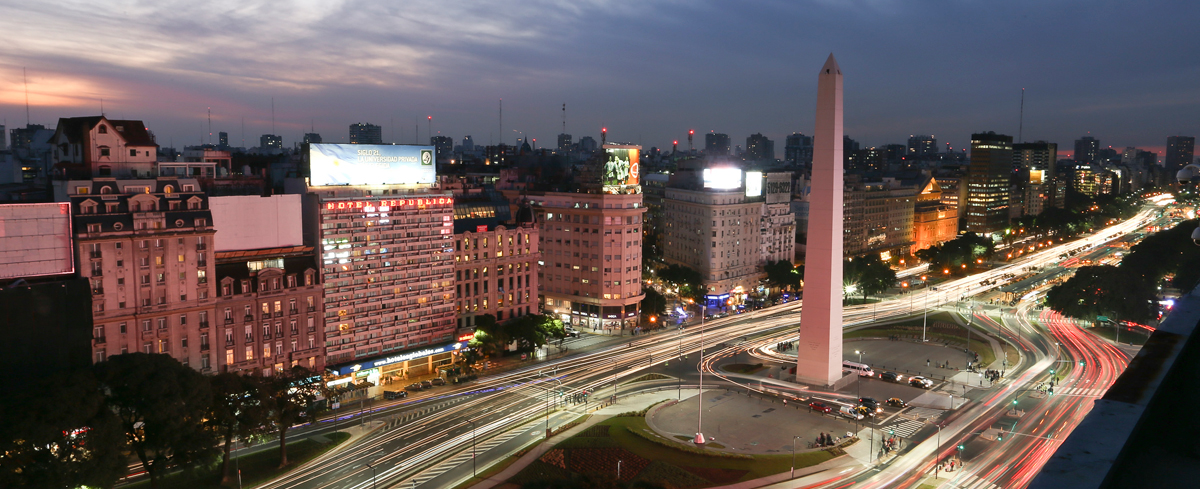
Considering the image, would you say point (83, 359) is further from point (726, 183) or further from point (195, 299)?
point (726, 183)

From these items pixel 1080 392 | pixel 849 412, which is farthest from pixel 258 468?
pixel 1080 392

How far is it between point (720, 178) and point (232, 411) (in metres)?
75.5

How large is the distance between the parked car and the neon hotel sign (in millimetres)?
40641

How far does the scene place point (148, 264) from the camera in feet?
192

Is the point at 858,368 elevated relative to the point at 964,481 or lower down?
elevated

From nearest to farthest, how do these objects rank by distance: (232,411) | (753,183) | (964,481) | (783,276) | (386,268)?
(964,481) < (232,411) < (386,268) < (783,276) < (753,183)

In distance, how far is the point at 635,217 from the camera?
94.9 m

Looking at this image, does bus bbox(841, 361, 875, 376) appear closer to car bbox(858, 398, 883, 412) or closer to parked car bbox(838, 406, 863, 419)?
car bbox(858, 398, 883, 412)

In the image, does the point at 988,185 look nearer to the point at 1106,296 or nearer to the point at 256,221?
the point at 1106,296

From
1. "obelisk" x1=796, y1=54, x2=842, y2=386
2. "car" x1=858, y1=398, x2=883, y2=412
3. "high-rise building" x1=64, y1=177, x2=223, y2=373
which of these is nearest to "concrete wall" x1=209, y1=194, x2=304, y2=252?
"high-rise building" x1=64, y1=177, x2=223, y2=373

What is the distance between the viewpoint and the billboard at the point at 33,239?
53500 millimetres

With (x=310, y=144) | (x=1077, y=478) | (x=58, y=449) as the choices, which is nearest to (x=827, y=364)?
(x=310, y=144)

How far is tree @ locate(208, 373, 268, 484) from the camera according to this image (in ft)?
158

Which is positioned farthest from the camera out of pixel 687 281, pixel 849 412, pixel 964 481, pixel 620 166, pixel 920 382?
pixel 687 281
